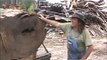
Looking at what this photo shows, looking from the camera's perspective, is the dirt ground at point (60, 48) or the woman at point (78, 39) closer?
the woman at point (78, 39)

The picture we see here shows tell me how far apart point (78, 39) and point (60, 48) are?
6.34 meters

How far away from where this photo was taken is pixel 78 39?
4289 mm

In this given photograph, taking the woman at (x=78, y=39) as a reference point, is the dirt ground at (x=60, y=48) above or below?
below

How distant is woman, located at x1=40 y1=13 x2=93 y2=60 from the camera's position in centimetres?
425

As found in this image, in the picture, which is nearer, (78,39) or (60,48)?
(78,39)

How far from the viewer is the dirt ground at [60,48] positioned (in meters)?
9.15

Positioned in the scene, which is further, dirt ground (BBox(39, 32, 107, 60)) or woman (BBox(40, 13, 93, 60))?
dirt ground (BBox(39, 32, 107, 60))

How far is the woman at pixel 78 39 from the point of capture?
167 inches

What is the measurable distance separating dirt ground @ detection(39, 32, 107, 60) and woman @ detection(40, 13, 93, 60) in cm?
319

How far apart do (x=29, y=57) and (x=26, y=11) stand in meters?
0.78

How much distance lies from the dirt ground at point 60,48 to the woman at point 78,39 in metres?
3.19

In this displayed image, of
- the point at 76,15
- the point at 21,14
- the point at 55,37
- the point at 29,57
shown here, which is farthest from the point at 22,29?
the point at 55,37

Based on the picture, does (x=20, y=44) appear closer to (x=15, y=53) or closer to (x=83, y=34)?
(x=15, y=53)

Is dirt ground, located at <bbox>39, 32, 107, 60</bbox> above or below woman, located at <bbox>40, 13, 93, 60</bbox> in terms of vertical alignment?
below
